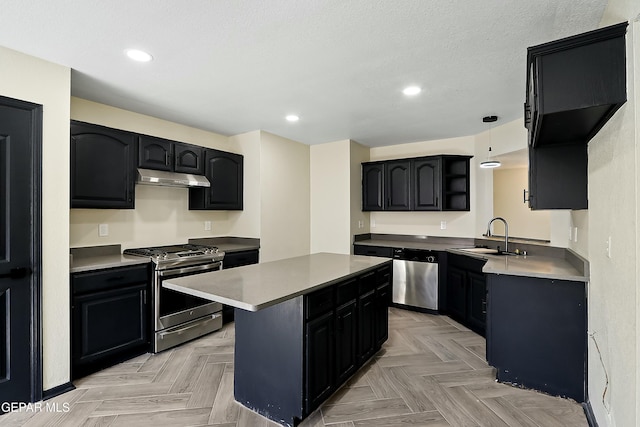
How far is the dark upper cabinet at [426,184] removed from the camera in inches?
176

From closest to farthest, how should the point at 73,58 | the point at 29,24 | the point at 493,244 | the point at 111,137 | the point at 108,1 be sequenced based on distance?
1. the point at 108,1
2. the point at 29,24
3. the point at 73,58
4. the point at 111,137
5. the point at 493,244

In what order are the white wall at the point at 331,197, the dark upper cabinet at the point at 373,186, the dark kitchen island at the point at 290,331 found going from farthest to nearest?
the dark upper cabinet at the point at 373,186 < the white wall at the point at 331,197 < the dark kitchen island at the point at 290,331

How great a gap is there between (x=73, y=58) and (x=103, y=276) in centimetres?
170

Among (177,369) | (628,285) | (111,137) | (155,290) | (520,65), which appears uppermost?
(520,65)

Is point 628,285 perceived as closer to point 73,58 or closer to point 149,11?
point 149,11

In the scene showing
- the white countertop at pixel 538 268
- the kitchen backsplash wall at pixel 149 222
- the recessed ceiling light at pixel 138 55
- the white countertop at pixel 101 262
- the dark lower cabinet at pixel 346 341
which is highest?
the recessed ceiling light at pixel 138 55

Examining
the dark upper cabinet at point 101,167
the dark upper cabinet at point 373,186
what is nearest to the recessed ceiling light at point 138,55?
the dark upper cabinet at point 101,167

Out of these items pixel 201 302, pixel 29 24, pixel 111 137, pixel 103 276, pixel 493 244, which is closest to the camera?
pixel 29 24

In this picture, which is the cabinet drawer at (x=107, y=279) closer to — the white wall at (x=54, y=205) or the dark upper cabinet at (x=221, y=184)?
the white wall at (x=54, y=205)

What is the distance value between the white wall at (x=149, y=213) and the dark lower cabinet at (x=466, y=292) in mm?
2696

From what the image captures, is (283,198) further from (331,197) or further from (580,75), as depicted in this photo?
(580,75)

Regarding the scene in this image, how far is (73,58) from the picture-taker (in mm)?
2254

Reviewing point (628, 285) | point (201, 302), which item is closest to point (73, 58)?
point (201, 302)

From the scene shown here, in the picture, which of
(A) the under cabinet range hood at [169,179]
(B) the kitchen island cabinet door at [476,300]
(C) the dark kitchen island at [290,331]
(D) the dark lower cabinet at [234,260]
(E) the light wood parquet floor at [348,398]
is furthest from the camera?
(D) the dark lower cabinet at [234,260]
